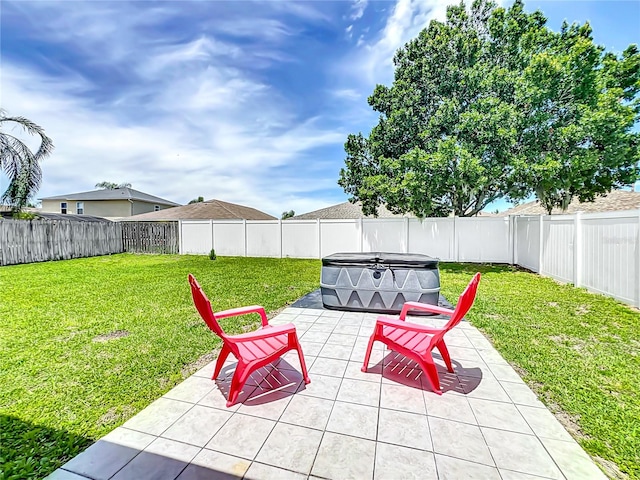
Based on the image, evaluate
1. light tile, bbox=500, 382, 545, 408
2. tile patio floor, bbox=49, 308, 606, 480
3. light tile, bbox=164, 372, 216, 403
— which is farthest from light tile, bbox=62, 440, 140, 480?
light tile, bbox=500, 382, 545, 408

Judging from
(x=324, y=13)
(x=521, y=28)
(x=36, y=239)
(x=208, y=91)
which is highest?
(x=521, y=28)

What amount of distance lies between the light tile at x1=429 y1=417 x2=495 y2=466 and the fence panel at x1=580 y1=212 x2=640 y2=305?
216 inches

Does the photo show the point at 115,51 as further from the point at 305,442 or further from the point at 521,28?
the point at 521,28

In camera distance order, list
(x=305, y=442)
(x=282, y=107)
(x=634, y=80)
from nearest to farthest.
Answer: (x=305, y=442)
(x=634, y=80)
(x=282, y=107)

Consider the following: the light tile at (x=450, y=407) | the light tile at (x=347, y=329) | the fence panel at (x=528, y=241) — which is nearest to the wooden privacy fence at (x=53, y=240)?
the light tile at (x=347, y=329)

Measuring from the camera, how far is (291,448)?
213 cm

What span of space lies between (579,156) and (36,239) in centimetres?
2077

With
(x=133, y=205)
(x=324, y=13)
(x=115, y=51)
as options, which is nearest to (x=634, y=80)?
(x=324, y=13)

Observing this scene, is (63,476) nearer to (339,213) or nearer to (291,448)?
(291,448)

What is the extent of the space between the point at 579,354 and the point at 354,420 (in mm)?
3207

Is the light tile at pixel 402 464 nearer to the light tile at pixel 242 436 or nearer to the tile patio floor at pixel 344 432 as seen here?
the tile patio floor at pixel 344 432

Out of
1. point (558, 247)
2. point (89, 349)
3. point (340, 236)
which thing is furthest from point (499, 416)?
point (340, 236)

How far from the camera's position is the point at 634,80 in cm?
1034

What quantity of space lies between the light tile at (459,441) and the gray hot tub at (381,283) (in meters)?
3.11
